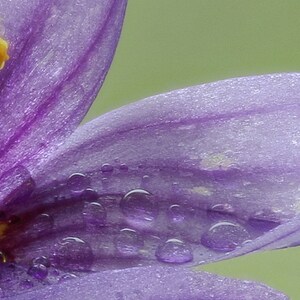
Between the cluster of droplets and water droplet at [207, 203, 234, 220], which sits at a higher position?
water droplet at [207, 203, 234, 220]

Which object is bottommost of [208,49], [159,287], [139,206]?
[159,287]

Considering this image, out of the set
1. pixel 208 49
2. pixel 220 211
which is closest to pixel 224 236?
pixel 220 211

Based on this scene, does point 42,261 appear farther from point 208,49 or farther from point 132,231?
point 208,49

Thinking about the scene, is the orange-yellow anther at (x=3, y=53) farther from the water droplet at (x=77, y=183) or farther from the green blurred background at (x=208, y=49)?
the green blurred background at (x=208, y=49)

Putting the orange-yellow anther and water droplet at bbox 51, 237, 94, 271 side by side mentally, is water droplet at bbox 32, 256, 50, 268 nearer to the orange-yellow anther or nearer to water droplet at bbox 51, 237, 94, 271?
water droplet at bbox 51, 237, 94, 271

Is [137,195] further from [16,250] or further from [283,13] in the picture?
[283,13]

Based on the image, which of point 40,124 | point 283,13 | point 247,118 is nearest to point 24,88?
point 40,124

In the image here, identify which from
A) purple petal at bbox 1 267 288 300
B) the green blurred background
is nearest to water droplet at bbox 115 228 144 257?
purple petal at bbox 1 267 288 300

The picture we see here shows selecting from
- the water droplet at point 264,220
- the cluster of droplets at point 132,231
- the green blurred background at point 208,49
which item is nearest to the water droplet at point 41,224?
the cluster of droplets at point 132,231
